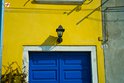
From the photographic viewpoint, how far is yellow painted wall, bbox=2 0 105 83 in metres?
8.00

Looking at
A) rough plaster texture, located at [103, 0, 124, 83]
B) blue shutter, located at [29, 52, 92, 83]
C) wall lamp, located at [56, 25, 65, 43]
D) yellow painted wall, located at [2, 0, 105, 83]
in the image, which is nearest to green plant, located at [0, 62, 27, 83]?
yellow painted wall, located at [2, 0, 105, 83]

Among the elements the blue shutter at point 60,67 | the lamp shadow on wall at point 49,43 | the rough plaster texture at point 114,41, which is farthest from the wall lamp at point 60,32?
the rough plaster texture at point 114,41

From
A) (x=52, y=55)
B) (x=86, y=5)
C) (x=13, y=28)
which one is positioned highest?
(x=86, y=5)

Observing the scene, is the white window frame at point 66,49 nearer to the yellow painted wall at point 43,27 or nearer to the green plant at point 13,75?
the yellow painted wall at point 43,27

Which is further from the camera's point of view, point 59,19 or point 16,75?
point 59,19

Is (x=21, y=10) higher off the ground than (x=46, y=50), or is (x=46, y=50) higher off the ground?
(x=21, y=10)

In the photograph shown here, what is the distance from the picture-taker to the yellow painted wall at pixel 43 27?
8.00m

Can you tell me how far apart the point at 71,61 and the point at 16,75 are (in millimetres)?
1414

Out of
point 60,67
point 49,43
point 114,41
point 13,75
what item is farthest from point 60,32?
point 13,75

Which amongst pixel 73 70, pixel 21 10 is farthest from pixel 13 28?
pixel 73 70

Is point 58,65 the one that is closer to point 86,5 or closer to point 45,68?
point 45,68

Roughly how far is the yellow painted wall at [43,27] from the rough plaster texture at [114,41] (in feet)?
0.50

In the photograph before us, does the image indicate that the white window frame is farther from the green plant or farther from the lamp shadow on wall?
the green plant

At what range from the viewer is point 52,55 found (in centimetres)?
818
